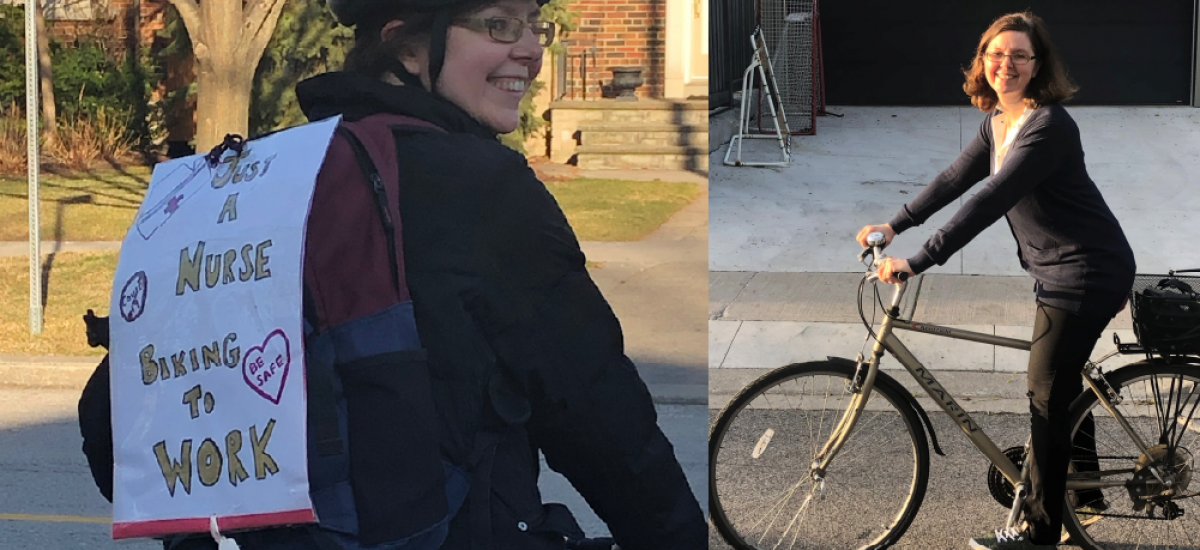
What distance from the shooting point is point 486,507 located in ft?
5.94

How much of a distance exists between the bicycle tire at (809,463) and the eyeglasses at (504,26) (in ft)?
7.02

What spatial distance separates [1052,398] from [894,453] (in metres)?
0.54

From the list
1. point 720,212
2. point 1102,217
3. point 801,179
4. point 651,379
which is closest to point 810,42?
point 801,179

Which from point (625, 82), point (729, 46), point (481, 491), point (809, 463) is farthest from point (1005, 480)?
point (729, 46)

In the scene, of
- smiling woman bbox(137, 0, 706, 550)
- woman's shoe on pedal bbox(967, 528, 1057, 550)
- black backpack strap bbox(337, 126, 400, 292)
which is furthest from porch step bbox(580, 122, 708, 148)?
woman's shoe on pedal bbox(967, 528, 1057, 550)

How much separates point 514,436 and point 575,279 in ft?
0.81

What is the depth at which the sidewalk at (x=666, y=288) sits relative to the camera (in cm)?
199

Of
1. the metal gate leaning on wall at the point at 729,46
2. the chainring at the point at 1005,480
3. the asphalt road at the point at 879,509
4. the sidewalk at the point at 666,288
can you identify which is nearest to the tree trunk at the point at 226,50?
the sidewalk at the point at 666,288

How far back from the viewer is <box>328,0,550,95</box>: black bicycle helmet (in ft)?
5.85

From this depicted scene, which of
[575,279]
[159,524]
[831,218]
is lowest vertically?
[831,218]

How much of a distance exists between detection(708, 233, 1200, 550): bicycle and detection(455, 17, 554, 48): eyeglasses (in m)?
2.02

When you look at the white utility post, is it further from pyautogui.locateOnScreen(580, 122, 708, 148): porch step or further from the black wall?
the black wall

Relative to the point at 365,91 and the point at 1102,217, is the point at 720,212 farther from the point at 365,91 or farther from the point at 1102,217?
the point at 365,91

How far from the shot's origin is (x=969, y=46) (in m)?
14.4
